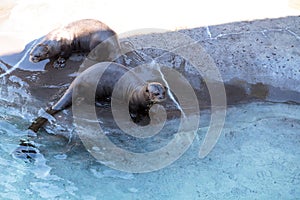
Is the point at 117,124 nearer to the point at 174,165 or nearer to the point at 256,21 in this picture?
the point at 174,165

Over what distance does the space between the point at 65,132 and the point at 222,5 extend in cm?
298

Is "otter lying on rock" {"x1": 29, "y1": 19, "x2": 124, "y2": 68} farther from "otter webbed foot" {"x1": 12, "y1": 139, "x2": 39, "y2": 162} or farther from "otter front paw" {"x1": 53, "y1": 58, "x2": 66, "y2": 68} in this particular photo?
"otter webbed foot" {"x1": 12, "y1": 139, "x2": 39, "y2": 162}

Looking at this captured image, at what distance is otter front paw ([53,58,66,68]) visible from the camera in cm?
582

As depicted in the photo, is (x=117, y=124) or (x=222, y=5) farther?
(x=222, y=5)

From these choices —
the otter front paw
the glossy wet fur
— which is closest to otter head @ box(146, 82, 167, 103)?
the glossy wet fur

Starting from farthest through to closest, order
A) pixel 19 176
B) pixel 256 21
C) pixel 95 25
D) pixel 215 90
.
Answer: pixel 256 21, pixel 95 25, pixel 215 90, pixel 19 176

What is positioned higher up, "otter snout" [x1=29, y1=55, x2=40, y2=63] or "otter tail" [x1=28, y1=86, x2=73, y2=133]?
"otter snout" [x1=29, y1=55, x2=40, y2=63]

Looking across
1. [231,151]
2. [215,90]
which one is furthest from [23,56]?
[231,151]

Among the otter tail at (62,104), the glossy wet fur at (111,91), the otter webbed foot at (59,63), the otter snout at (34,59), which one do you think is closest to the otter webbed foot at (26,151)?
the glossy wet fur at (111,91)

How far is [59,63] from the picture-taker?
5848 mm

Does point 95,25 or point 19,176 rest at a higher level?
point 95,25

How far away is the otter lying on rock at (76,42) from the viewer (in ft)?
18.5

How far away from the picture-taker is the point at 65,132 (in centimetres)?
493

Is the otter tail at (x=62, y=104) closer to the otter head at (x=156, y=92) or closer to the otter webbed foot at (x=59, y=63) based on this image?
the otter webbed foot at (x=59, y=63)
